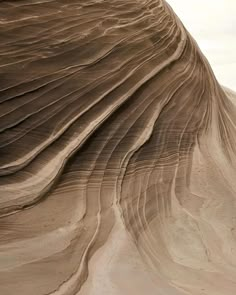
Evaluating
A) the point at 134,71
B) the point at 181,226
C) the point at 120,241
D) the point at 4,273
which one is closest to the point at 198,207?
the point at 181,226

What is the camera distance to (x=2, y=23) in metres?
1.52

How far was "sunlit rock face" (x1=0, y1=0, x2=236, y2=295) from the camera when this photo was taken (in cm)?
132

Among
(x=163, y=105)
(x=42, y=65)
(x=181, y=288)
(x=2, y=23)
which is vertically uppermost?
(x=2, y=23)

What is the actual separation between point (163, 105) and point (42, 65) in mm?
322

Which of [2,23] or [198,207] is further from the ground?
[2,23]

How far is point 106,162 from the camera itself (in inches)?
60.4

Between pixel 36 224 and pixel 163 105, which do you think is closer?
pixel 36 224

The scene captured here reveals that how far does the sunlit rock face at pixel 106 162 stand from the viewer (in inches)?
52.0

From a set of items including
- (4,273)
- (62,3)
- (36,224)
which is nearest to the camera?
(4,273)

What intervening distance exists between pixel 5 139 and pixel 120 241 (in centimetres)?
30

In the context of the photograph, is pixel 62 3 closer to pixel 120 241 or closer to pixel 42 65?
pixel 42 65

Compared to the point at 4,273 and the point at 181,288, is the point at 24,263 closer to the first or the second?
the point at 4,273

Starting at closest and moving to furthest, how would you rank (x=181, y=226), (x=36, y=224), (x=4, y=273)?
(x=4, y=273)
(x=36, y=224)
(x=181, y=226)

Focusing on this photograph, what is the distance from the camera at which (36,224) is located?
1375mm
